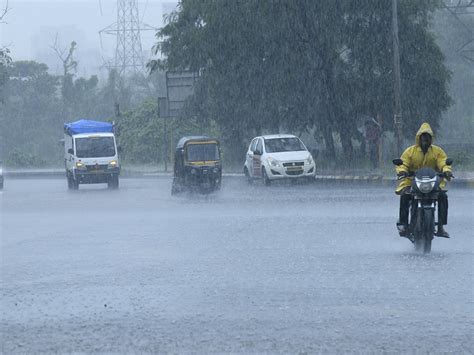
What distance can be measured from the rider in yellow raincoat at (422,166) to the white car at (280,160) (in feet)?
79.9

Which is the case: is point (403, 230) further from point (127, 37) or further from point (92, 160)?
point (127, 37)

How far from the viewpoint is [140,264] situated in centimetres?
1579

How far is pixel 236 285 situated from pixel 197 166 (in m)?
27.6

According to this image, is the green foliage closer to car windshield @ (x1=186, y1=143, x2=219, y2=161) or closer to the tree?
car windshield @ (x1=186, y1=143, x2=219, y2=161)

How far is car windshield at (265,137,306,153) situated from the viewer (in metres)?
43.7

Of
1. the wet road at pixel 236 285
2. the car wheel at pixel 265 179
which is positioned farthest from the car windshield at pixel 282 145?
the wet road at pixel 236 285

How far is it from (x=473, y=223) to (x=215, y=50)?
3335cm

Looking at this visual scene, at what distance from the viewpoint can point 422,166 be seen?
17.4 meters

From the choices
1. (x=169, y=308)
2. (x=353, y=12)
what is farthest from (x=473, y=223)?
(x=353, y=12)

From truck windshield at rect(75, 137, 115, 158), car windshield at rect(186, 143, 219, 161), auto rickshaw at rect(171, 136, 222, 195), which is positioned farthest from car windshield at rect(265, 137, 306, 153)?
truck windshield at rect(75, 137, 115, 158)

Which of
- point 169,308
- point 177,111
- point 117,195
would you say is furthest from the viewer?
point 177,111

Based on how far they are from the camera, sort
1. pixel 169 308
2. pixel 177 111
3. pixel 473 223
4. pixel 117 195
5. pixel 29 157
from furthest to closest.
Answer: pixel 29 157
pixel 177 111
pixel 117 195
pixel 473 223
pixel 169 308

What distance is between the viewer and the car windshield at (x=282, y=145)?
143 feet

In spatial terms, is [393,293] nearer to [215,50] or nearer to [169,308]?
[169,308]
